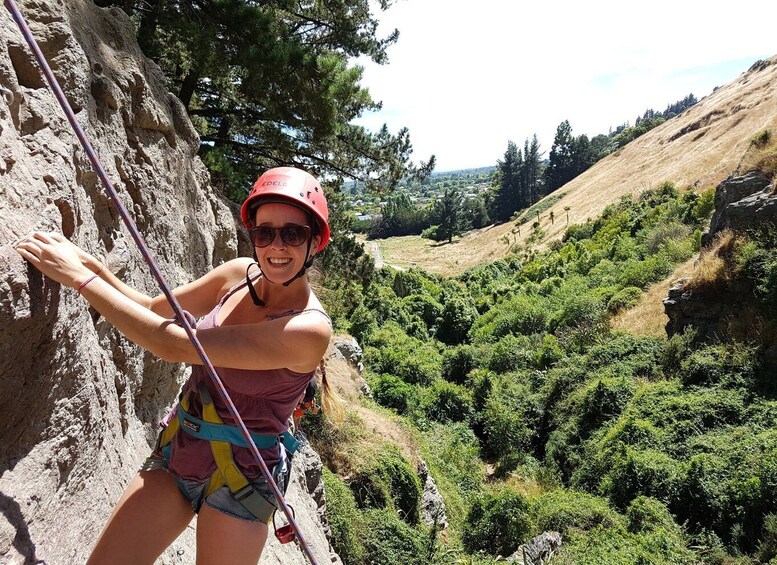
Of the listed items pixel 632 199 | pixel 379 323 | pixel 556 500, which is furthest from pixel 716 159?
pixel 556 500

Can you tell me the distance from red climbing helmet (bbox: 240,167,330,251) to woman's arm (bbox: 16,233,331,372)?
463mm

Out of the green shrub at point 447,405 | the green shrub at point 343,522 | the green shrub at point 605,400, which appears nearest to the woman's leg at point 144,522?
the green shrub at point 343,522

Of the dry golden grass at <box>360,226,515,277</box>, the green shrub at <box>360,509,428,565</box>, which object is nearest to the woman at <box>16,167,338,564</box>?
the green shrub at <box>360,509,428,565</box>

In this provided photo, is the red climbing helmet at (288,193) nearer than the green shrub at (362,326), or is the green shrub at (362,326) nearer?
the red climbing helmet at (288,193)

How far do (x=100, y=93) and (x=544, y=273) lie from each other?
43.5 m

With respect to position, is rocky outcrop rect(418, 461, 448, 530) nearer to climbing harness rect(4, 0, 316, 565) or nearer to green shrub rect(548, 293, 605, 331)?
climbing harness rect(4, 0, 316, 565)

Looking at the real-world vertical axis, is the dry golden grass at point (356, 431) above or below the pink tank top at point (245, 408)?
below

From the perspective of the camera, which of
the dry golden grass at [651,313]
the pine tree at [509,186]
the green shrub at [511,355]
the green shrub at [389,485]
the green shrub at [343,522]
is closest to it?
the green shrub at [343,522]

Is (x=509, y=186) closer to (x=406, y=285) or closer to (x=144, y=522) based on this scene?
(x=406, y=285)

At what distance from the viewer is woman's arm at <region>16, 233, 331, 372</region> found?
2.00 meters

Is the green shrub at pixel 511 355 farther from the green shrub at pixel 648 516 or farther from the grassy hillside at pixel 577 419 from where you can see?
the green shrub at pixel 648 516

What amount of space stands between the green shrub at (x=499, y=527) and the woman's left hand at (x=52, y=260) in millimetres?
14980

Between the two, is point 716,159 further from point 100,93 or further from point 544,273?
point 100,93

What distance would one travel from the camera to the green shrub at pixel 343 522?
30.5ft
